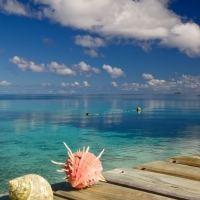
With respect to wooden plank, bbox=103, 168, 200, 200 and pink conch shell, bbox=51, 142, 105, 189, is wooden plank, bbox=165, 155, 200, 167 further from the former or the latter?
pink conch shell, bbox=51, 142, 105, 189

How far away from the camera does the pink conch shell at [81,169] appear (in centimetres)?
370

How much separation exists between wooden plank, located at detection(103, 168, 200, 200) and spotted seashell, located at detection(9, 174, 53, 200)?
52.8 inches

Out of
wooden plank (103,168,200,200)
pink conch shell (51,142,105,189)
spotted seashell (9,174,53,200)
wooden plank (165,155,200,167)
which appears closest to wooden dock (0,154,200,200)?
wooden plank (103,168,200,200)

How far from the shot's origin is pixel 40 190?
3.20m

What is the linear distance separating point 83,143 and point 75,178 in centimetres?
2268

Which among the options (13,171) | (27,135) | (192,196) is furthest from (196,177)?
(27,135)

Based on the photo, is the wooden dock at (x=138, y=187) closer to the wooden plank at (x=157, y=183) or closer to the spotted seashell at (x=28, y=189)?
the wooden plank at (x=157, y=183)

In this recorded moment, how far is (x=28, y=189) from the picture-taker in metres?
3.15

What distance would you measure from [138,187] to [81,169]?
876mm

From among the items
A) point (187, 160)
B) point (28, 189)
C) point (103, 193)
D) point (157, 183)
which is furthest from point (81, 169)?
point (187, 160)

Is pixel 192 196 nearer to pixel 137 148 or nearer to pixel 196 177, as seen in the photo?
pixel 196 177

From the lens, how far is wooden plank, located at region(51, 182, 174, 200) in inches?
143

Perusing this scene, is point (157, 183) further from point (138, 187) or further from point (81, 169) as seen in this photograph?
point (81, 169)

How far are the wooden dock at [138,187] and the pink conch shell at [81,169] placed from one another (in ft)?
0.55
